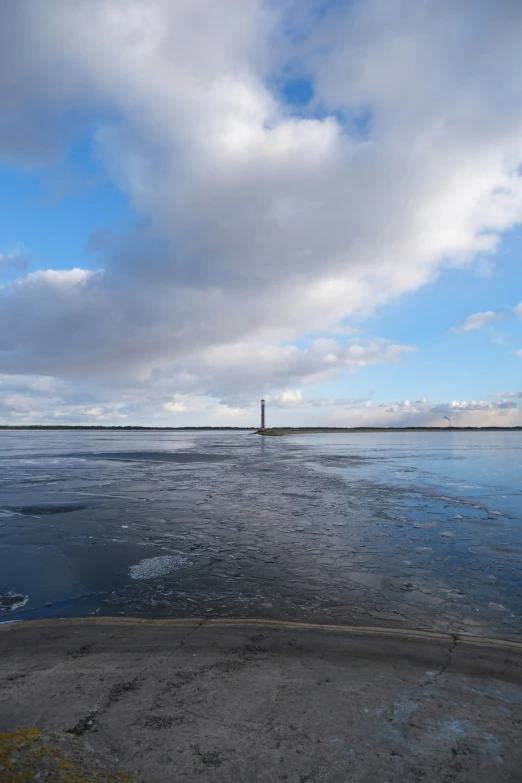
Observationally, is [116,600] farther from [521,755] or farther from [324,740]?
[521,755]

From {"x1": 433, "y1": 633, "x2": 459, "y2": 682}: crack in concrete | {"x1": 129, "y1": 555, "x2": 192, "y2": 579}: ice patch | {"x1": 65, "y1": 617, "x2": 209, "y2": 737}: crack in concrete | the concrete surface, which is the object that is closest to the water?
{"x1": 129, "y1": 555, "x2": 192, "y2": 579}: ice patch

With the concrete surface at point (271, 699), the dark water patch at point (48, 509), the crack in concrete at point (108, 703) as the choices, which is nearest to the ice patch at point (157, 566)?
the concrete surface at point (271, 699)

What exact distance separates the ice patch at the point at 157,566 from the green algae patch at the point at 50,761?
4229mm

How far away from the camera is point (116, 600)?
6.08 metres

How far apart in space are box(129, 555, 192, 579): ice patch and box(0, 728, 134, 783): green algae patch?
4.23 metres

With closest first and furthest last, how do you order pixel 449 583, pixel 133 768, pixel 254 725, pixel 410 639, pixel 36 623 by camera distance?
1. pixel 133 768
2. pixel 254 725
3. pixel 410 639
4. pixel 36 623
5. pixel 449 583

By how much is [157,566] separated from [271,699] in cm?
463

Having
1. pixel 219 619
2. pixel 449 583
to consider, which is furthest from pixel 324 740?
pixel 449 583

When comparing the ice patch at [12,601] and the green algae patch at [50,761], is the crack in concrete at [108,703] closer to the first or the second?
the green algae patch at [50,761]

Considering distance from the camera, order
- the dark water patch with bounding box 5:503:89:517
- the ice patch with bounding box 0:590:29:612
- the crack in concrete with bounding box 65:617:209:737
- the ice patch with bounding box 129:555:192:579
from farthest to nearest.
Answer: the dark water patch with bounding box 5:503:89:517 < the ice patch with bounding box 129:555:192:579 < the ice patch with bounding box 0:590:29:612 < the crack in concrete with bounding box 65:617:209:737

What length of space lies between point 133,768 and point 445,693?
2536 mm

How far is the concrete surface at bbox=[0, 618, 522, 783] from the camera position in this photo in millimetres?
2729

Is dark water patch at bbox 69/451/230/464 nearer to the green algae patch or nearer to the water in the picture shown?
the water

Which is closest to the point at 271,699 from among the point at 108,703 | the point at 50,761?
the point at 108,703
